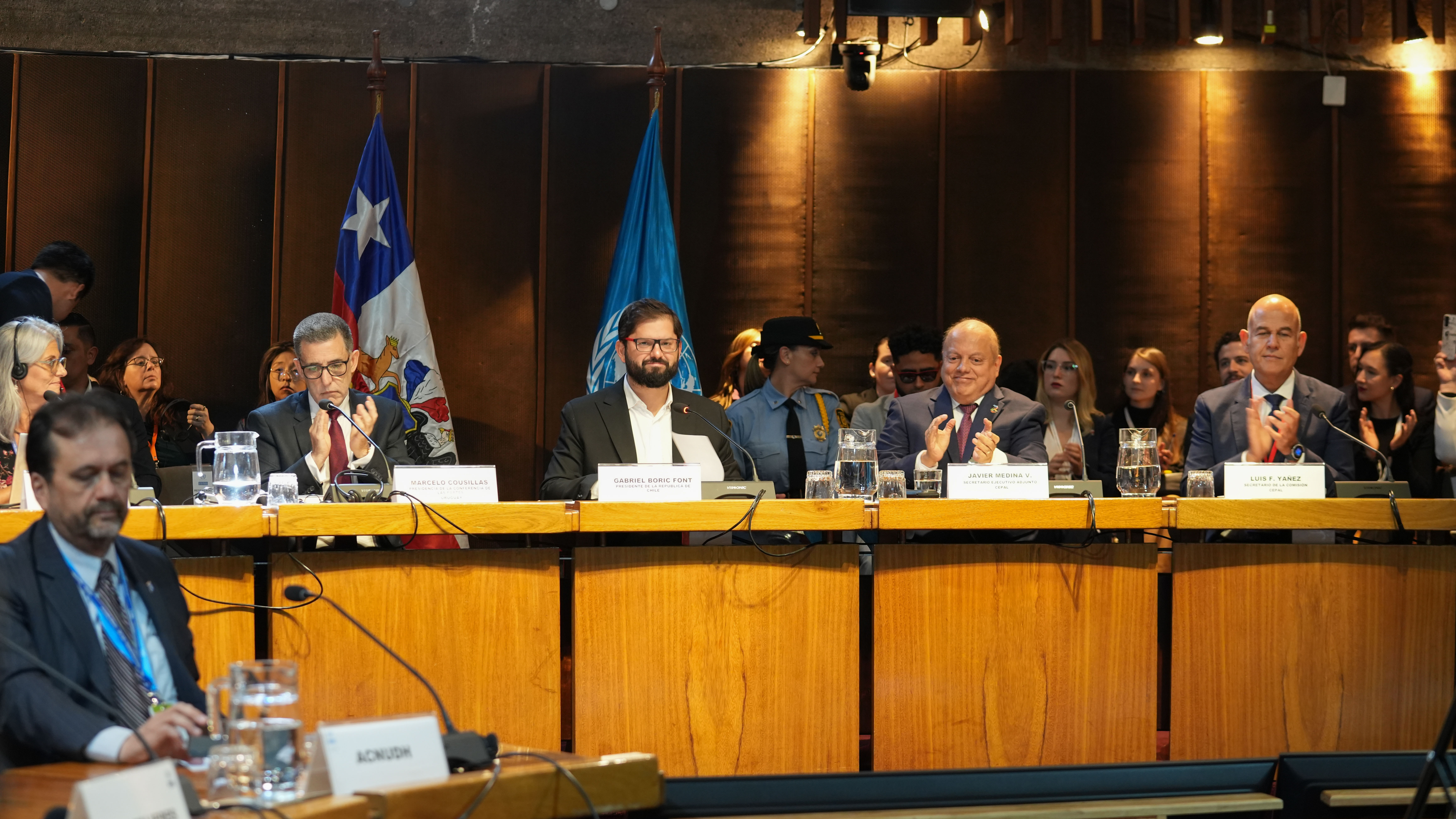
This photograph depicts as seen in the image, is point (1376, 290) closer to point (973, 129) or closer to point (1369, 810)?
point (973, 129)

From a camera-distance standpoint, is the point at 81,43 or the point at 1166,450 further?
the point at 81,43

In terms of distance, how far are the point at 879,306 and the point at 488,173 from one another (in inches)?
80.2

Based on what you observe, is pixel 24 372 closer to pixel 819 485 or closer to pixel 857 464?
pixel 819 485

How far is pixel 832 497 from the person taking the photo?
3.88 metres

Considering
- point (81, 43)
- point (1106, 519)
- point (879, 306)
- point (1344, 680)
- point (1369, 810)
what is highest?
point (81, 43)

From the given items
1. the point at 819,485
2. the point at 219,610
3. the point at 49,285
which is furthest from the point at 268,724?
the point at 49,285

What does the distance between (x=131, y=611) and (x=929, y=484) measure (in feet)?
7.21

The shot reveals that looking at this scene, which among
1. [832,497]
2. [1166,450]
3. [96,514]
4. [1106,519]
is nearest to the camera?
[96,514]

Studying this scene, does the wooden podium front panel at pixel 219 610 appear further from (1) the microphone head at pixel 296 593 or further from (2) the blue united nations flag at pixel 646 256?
(2) the blue united nations flag at pixel 646 256

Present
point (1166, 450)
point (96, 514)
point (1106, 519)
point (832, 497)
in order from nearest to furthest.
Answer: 1. point (96, 514)
2. point (1106, 519)
3. point (832, 497)
4. point (1166, 450)

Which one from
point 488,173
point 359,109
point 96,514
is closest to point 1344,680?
point 96,514

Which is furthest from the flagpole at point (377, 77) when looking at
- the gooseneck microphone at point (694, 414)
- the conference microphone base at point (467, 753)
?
the conference microphone base at point (467, 753)

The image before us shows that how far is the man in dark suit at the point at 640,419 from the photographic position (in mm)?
4340

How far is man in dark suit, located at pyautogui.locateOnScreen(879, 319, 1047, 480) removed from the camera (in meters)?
4.38
